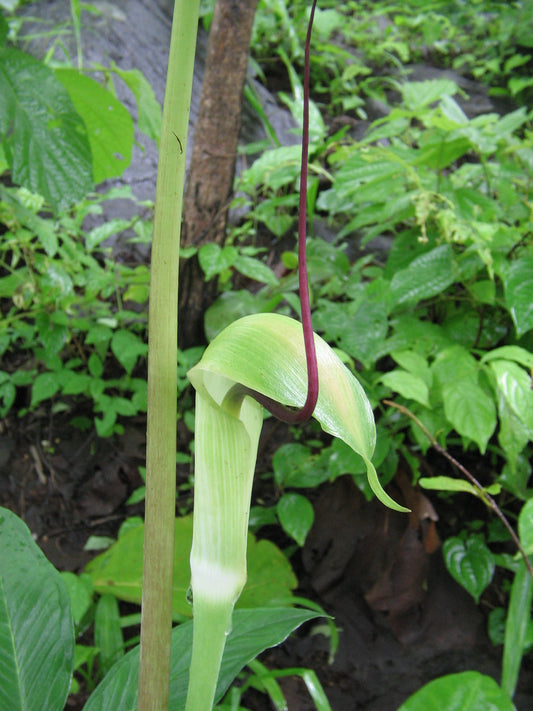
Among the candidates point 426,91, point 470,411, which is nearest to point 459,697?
point 470,411

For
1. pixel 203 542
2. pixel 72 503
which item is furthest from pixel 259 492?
pixel 203 542

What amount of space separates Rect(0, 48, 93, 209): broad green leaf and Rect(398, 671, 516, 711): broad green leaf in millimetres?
807

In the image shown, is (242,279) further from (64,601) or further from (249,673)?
(64,601)

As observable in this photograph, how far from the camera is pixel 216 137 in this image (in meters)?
1.40

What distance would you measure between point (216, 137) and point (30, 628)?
49.6 inches

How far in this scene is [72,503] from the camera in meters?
1.39

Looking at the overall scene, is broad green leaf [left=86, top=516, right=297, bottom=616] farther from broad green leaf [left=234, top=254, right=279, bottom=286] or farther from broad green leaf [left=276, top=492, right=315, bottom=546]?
broad green leaf [left=234, top=254, right=279, bottom=286]

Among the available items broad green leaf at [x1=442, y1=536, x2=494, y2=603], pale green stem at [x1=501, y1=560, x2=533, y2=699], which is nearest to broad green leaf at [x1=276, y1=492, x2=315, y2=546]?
broad green leaf at [x1=442, y1=536, x2=494, y2=603]

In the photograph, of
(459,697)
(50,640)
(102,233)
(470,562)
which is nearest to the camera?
(50,640)

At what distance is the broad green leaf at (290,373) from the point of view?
258 millimetres

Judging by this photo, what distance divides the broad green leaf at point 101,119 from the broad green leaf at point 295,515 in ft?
2.38

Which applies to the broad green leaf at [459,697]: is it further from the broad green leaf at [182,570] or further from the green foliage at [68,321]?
the green foliage at [68,321]

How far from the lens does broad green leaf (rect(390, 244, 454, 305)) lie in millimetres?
972

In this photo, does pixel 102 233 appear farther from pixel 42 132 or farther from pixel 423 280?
pixel 423 280
